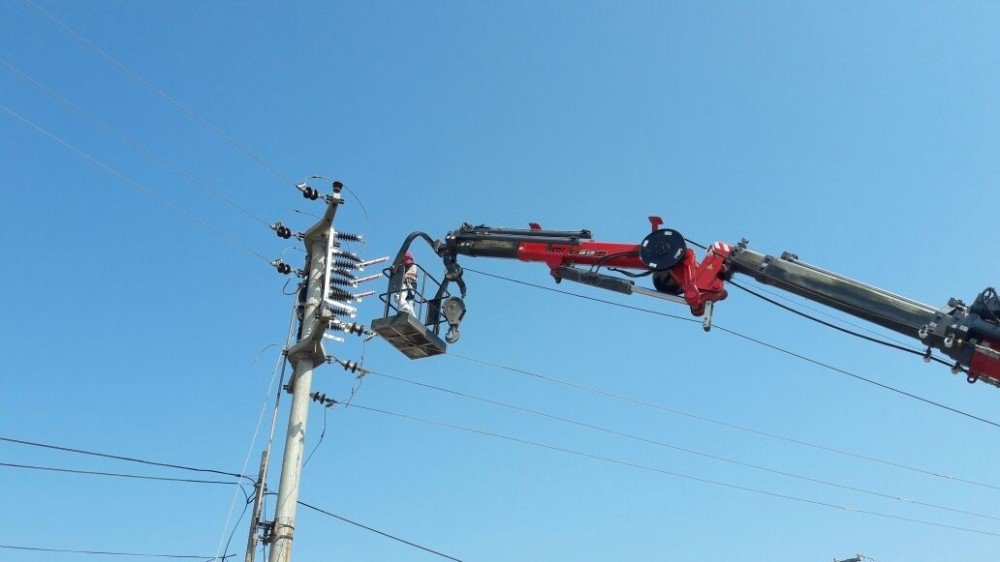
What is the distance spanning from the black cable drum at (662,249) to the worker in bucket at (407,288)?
3.60m

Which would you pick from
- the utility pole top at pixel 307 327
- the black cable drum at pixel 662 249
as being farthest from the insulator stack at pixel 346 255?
the black cable drum at pixel 662 249

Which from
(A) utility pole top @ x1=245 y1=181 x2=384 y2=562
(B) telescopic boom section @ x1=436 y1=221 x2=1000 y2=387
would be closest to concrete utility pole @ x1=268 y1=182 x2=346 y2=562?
(A) utility pole top @ x1=245 y1=181 x2=384 y2=562

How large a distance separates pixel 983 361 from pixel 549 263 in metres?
6.56

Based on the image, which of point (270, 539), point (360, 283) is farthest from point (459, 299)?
point (270, 539)

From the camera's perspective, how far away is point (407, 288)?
14.9m

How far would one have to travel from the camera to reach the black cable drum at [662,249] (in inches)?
564

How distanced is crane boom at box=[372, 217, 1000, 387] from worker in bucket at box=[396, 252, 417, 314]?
0.10 metres

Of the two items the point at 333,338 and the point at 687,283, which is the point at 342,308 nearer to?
the point at 333,338

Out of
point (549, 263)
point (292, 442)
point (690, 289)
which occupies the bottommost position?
point (292, 442)

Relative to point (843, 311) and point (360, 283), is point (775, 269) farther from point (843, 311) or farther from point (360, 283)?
point (360, 283)

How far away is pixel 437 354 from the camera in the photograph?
49.5ft

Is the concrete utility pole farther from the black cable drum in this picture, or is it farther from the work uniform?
the black cable drum

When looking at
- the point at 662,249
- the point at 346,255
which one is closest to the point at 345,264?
the point at 346,255

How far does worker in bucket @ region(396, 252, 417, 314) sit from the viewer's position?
48.2ft
